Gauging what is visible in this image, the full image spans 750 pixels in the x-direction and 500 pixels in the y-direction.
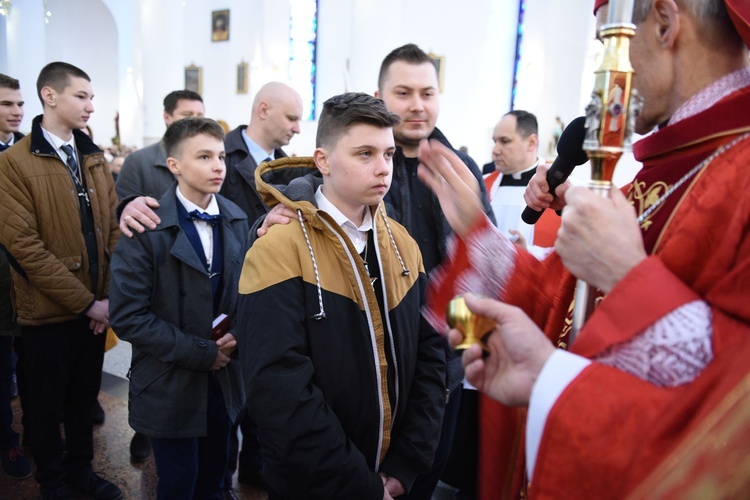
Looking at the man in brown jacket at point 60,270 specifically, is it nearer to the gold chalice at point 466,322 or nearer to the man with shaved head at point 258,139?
the man with shaved head at point 258,139

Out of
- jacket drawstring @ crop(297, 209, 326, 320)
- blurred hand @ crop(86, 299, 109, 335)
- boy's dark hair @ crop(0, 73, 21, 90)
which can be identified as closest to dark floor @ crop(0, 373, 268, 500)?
blurred hand @ crop(86, 299, 109, 335)

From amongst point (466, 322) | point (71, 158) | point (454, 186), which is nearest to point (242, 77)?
point (71, 158)

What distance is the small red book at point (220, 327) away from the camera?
2439mm

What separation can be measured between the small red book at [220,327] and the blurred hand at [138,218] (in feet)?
1.66

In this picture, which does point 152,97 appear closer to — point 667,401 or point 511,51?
point 511,51

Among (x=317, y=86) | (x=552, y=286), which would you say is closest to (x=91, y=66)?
(x=317, y=86)

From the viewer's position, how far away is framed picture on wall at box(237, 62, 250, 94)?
17.7 m

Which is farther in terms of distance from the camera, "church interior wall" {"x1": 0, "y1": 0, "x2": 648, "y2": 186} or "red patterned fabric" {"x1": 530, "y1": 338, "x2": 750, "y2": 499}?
"church interior wall" {"x1": 0, "y1": 0, "x2": 648, "y2": 186}

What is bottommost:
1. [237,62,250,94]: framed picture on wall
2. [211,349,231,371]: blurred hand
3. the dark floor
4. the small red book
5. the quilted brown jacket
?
the dark floor

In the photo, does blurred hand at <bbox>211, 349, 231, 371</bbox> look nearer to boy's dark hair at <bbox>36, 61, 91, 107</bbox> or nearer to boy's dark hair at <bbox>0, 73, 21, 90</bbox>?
boy's dark hair at <bbox>36, 61, 91, 107</bbox>

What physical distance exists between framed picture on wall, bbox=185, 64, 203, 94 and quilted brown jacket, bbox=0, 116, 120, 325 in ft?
55.2

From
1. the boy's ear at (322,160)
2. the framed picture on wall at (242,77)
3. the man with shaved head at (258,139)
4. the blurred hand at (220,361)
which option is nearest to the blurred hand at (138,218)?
the blurred hand at (220,361)

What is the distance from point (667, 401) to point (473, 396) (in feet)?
8.91

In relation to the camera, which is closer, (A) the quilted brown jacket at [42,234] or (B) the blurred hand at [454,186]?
(B) the blurred hand at [454,186]
